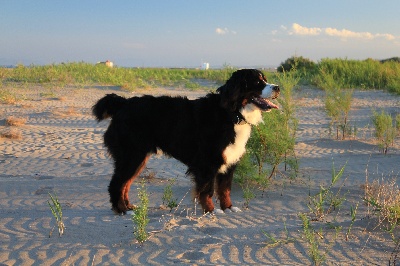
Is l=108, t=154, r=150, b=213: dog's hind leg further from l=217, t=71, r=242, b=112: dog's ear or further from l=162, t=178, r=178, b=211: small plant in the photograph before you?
l=217, t=71, r=242, b=112: dog's ear

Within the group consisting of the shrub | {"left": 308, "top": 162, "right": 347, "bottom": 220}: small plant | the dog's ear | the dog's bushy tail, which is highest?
the shrub

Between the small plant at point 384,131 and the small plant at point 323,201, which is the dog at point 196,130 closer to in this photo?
the small plant at point 323,201

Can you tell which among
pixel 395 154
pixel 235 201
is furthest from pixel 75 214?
pixel 395 154

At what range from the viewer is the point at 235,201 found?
634 cm

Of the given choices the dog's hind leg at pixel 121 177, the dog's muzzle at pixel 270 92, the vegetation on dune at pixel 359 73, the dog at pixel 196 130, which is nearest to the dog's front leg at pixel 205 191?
the dog at pixel 196 130

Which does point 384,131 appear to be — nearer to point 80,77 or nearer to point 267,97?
point 267,97

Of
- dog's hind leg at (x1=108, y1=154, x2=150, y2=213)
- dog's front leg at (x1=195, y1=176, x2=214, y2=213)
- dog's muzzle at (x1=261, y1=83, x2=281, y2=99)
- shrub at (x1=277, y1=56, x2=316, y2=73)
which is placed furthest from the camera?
shrub at (x1=277, y1=56, x2=316, y2=73)

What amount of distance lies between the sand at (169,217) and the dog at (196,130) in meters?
0.41

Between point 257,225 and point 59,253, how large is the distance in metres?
2.10

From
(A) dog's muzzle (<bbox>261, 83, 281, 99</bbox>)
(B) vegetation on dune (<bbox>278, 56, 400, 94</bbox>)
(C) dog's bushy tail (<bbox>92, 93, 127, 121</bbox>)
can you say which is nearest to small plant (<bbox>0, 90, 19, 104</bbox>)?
(B) vegetation on dune (<bbox>278, 56, 400, 94</bbox>)

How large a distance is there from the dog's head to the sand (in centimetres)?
126

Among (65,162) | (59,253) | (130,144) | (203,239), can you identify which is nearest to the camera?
(59,253)

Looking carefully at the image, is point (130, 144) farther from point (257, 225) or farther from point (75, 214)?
point (257, 225)

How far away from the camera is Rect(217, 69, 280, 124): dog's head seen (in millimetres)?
5379
